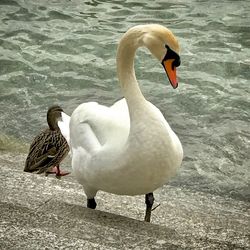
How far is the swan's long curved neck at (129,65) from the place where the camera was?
394 centimetres

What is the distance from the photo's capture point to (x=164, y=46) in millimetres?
3732

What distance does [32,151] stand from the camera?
21.6ft

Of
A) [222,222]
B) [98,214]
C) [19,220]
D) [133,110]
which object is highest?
[133,110]

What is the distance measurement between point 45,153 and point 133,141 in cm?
292

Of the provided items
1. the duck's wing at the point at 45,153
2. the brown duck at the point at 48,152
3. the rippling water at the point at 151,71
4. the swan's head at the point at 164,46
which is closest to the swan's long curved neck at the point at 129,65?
the swan's head at the point at 164,46

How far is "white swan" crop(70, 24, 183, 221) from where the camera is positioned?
378cm

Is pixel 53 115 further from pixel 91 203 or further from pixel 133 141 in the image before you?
pixel 133 141

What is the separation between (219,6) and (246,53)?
257 centimetres

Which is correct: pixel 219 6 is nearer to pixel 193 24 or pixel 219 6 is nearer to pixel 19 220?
pixel 193 24

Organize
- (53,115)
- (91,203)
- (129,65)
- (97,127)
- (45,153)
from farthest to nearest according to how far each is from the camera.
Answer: (53,115)
(45,153)
(91,203)
(97,127)
(129,65)

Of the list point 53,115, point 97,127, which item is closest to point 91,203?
point 97,127

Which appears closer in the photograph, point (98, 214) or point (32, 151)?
point (98, 214)

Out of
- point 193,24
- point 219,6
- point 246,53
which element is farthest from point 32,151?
point 219,6

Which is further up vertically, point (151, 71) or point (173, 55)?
point (173, 55)
